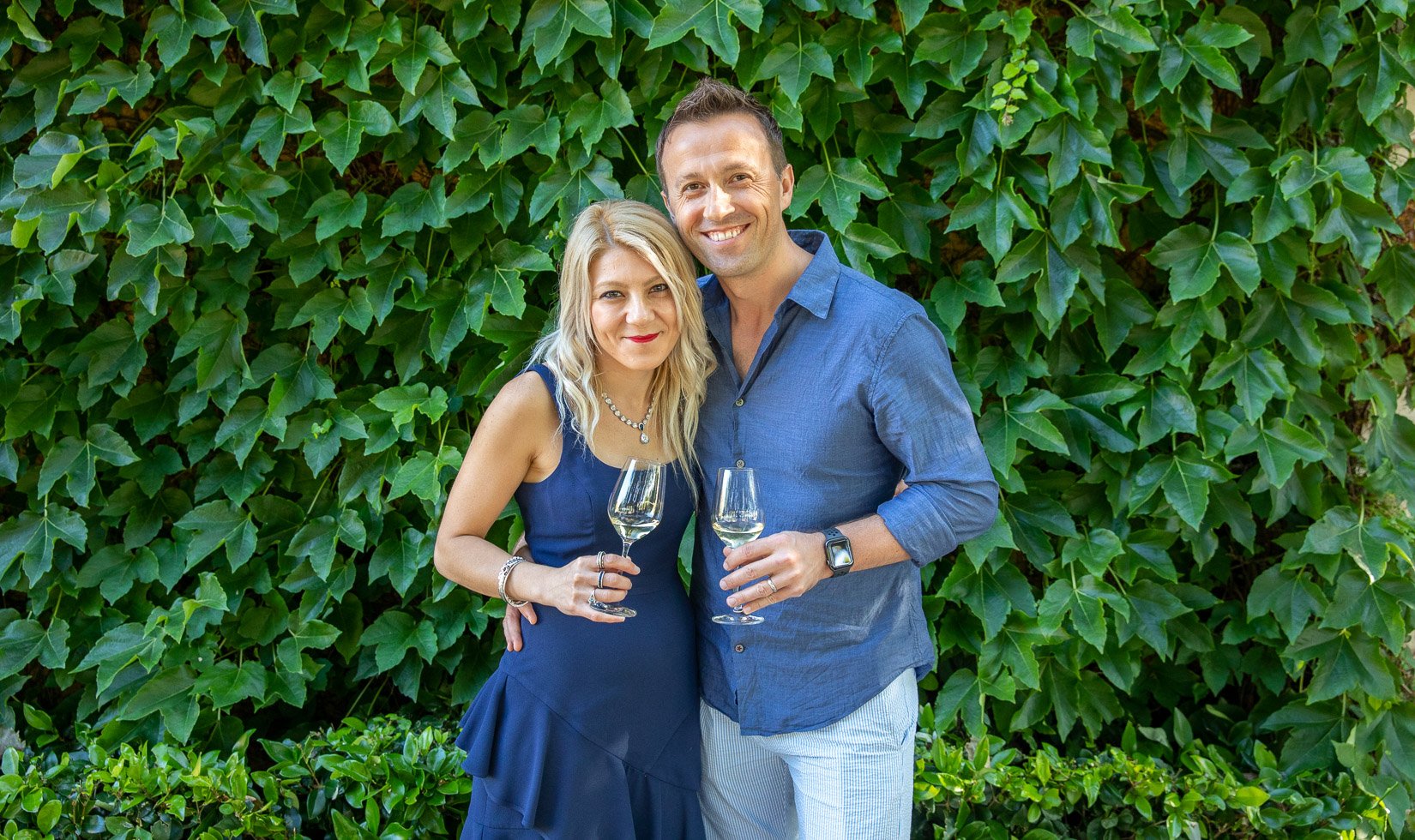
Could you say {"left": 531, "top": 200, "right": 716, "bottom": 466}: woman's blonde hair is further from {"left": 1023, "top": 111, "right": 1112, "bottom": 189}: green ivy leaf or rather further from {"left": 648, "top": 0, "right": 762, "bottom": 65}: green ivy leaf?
{"left": 1023, "top": 111, "right": 1112, "bottom": 189}: green ivy leaf

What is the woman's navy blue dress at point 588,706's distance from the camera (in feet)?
5.96

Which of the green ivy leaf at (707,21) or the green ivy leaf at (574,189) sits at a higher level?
the green ivy leaf at (707,21)

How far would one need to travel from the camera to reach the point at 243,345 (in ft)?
9.80

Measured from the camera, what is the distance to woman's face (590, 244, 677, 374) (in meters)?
1.85

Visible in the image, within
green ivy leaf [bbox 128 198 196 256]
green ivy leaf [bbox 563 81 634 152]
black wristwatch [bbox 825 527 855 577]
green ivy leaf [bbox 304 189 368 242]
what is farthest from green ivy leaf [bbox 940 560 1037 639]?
green ivy leaf [bbox 128 198 196 256]

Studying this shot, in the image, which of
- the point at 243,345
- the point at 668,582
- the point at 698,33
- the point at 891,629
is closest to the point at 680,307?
the point at 668,582

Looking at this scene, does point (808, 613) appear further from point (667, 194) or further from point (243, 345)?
point (243, 345)

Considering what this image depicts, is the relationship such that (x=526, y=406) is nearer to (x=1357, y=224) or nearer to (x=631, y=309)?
(x=631, y=309)

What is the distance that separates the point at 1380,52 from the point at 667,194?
6.13 feet

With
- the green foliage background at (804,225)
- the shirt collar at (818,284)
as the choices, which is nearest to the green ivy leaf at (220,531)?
the green foliage background at (804,225)

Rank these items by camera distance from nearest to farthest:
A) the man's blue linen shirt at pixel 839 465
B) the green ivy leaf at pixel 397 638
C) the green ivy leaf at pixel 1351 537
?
the man's blue linen shirt at pixel 839 465
the green ivy leaf at pixel 1351 537
the green ivy leaf at pixel 397 638

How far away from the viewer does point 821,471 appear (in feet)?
6.02

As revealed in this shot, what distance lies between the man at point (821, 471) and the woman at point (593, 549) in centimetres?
8

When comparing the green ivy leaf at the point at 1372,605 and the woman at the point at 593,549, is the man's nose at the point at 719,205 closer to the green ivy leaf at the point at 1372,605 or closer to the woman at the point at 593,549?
the woman at the point at 593,549
